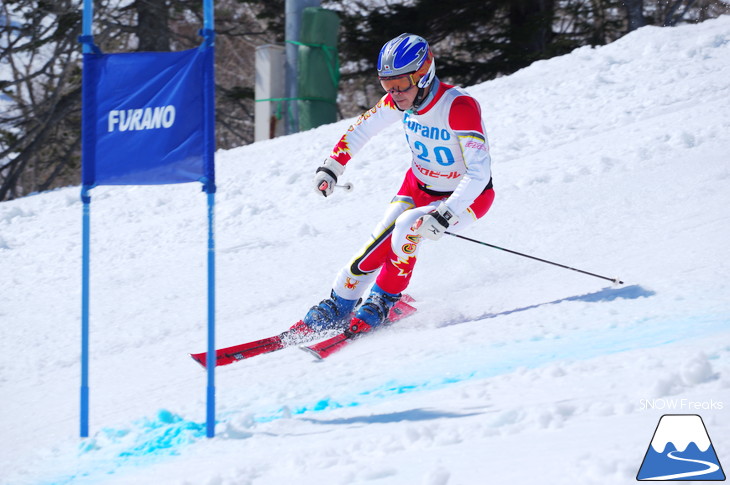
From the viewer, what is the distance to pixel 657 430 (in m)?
2.64

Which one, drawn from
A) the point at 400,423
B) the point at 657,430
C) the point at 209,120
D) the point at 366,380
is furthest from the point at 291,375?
the point at 657,430

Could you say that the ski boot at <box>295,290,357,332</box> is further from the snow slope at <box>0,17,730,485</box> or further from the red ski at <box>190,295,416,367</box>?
the snow slope at <box>0,17,730,485</box>

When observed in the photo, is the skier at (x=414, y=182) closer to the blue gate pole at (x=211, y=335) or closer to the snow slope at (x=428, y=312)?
the snow slope at (x=428, y=312)

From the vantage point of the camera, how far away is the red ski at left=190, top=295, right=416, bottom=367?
463cm

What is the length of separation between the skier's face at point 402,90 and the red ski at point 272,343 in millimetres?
1305

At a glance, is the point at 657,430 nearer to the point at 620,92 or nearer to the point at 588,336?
the point at 588,336

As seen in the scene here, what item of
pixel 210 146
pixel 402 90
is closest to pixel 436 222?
pixel 402 90

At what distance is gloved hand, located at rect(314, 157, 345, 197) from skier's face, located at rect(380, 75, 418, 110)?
669mm

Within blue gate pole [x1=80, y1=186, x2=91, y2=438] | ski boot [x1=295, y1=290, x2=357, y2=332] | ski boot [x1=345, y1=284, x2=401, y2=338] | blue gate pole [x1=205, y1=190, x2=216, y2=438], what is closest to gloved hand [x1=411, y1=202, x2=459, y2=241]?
ski boot [x1=345, y1=284, x2=401, y2=338]

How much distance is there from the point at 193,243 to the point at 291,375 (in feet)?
11.2

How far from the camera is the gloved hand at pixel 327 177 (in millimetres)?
5156

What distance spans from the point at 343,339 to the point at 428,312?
701mm

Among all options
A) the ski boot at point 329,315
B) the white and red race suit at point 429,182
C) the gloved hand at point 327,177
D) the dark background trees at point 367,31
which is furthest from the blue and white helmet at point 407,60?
the dark background trees at point 367,31

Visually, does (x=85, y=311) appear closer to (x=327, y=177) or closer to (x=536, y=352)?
(x=327, y=177)
